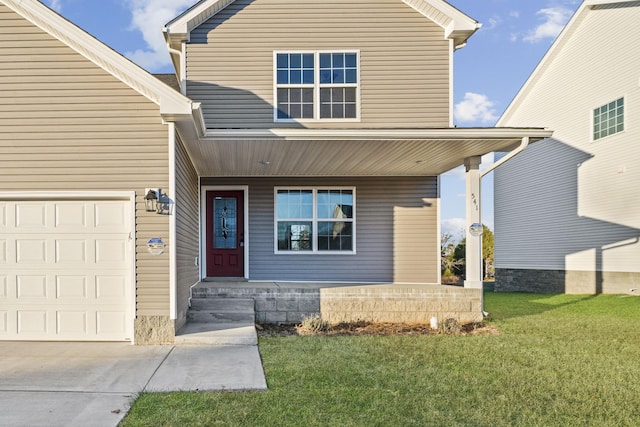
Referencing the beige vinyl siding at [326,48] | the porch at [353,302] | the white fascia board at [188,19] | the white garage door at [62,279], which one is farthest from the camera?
the beige vinyl siding at [326,48]

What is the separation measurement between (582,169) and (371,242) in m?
8.01

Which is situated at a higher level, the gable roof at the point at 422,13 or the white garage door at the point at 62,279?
the gable roof at the point at 422,13

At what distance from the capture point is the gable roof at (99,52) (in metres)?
5.55

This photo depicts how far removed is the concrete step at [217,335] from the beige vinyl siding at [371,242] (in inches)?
99.6

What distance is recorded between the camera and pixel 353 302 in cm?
742

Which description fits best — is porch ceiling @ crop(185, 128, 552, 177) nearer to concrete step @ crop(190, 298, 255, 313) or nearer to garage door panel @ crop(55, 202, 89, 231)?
garage door panel @ crop(55, 202, 89, 231)

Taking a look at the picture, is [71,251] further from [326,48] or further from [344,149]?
[326,48]

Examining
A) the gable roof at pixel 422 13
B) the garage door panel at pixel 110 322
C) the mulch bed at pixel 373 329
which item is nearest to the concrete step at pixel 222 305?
the mulch bed at pixel 373 329

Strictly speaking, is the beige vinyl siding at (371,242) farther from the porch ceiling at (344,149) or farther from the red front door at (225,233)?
the porch ceiling at (344,149)

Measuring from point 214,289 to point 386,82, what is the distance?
17.5 ft

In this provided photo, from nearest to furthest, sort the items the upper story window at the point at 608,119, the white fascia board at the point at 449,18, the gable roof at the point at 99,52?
1. the gable roof at the point at 99,52
2. the white fascia board at the point at 449,18
3. the upper story window at the point at 608,119

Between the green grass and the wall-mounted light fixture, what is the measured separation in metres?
2.35

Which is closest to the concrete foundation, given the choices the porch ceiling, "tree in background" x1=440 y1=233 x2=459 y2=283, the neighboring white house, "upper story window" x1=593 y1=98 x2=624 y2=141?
the neighboring white house

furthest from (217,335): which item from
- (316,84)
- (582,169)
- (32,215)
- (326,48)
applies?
(582,169)
